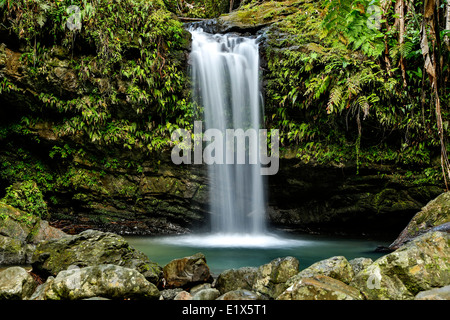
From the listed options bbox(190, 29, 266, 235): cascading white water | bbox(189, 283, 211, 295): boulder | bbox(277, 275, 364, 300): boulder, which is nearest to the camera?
bbox(277, 275, 364, 300): boulder

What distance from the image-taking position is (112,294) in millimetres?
2607

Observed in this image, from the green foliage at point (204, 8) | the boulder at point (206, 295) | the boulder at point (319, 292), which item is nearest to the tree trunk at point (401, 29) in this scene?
the boulder at point (319, 292)

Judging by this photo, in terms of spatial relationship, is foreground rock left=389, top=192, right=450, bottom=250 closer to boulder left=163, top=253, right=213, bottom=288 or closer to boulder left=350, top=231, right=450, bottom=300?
boulder left=350, top=231, right=450, bottom=300

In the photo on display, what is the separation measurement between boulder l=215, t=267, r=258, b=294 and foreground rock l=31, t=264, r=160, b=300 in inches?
35.3

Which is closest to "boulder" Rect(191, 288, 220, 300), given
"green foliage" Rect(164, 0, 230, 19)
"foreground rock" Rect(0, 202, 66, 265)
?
"foreground rock" Rect(0, 202, 66, 265)

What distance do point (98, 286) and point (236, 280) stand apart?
61.5 inches

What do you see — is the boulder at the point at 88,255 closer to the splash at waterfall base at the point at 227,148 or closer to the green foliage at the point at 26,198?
the green foliage at the point at 26,198

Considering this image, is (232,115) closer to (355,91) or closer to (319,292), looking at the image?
(355,91)

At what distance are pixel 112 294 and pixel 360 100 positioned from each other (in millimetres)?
5626

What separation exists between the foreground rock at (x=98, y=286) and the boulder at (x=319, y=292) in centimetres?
144

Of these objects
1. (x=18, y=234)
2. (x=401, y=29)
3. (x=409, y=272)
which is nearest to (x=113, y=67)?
(x=18, y=234)

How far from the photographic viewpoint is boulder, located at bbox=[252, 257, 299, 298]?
3062 mm

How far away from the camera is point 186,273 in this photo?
11.6 feet

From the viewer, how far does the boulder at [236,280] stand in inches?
128
